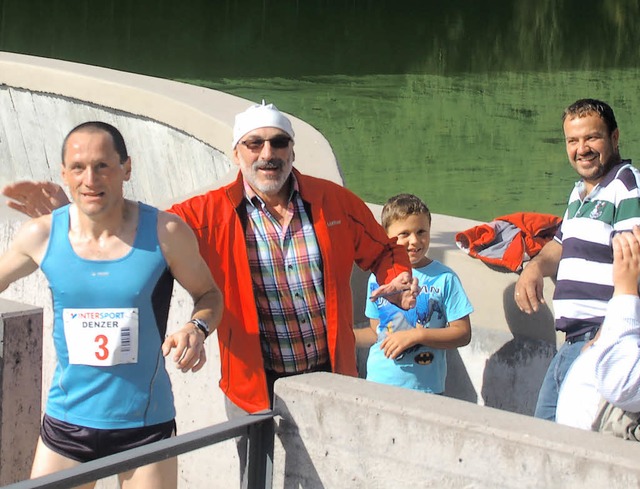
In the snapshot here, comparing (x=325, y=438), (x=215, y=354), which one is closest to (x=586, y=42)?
(x=215, y=354)

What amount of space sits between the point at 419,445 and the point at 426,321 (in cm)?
156

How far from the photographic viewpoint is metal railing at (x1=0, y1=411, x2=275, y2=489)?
8.93 feet

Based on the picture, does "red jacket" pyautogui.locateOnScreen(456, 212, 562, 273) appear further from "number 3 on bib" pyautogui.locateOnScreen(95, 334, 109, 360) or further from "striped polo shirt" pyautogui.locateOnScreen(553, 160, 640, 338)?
"number 3 on bib" pyautogui.locateOnScreen(95, 334, 109, 360)

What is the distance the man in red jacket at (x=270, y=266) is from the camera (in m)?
3.86

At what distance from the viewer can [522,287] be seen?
158 inches

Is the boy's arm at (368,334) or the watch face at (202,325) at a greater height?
the watch face at (202,325)

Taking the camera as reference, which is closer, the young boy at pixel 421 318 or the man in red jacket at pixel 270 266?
the man in red jacket at pixel 270 266

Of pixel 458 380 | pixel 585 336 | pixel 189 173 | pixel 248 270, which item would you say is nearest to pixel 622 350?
pixel 585 336

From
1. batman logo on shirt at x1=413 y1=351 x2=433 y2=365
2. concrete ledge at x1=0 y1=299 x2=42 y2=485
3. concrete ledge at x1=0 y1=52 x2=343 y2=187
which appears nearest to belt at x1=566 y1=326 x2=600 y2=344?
batman logo on shirt at x1=413 y1=351 x2=433 y2=365

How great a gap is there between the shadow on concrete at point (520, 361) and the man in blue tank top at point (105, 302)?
5.18 feet

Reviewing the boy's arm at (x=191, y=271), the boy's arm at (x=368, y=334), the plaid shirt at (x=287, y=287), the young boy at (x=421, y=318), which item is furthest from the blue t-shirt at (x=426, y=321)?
the boy's arm at (x=191, y=271)

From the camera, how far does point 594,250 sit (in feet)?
12.2

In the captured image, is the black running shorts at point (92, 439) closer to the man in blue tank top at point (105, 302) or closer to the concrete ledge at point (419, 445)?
the man in blue tank top at point (105, 302)

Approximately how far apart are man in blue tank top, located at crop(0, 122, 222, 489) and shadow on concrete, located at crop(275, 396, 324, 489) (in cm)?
30
